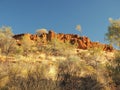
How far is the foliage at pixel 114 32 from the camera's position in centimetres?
1639

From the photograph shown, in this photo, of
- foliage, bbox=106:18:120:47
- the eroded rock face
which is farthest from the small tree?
the eroded rock face

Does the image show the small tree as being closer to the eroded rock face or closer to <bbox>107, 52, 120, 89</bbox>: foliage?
<bbox>107, 52, 120, 89</bbox>: foliage

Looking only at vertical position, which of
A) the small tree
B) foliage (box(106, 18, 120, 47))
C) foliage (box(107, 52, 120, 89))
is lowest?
foliage (box(107, 52, 120, 89))

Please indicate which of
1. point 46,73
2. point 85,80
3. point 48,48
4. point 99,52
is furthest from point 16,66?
point 48,48

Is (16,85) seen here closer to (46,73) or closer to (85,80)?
(46,73)

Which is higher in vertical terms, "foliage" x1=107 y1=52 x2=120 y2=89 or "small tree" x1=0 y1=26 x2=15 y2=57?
"small tree" x1=0 y1=26 x2=15 y2=57

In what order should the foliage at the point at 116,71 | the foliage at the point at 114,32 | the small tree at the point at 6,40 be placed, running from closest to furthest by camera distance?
the foliage at the point at 116,71
the foliage at the point at 114,32
the small tree at the point at 6,40

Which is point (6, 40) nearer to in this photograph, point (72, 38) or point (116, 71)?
point (116, 71)

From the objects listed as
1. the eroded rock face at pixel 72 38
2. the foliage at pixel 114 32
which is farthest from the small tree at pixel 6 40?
the eroded rock face at pixel 72 38

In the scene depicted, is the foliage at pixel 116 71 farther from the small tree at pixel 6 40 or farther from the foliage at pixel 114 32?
the small tree at pixel 6 40

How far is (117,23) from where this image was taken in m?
16.6

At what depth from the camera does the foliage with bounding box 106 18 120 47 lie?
16391 mm

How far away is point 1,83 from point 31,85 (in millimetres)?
1313

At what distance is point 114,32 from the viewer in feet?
54.4
